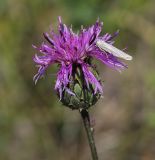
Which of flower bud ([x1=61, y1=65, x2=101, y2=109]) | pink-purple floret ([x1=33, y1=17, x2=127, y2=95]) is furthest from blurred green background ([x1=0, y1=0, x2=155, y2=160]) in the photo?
flower bud ([x1=61, y1=65, x2=101, y2=109])

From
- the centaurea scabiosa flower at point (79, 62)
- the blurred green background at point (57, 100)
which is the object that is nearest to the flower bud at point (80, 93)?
the centaurea scabiosa flower at point (79, 62)

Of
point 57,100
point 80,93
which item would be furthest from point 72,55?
point 57,100

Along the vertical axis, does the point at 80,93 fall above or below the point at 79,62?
below

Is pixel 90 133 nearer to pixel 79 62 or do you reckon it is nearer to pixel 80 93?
pixel 80 93

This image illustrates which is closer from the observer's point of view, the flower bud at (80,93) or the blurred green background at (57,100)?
the flower bud at (80,93)

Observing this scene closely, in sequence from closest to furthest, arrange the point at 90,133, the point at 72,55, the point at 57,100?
the point at 90,133
the point at 72,55
the point at 57,100

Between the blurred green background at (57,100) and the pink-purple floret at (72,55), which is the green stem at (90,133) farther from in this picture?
the blurred green background at (57,100)

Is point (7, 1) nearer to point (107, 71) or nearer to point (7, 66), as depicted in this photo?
point (7, 66)
